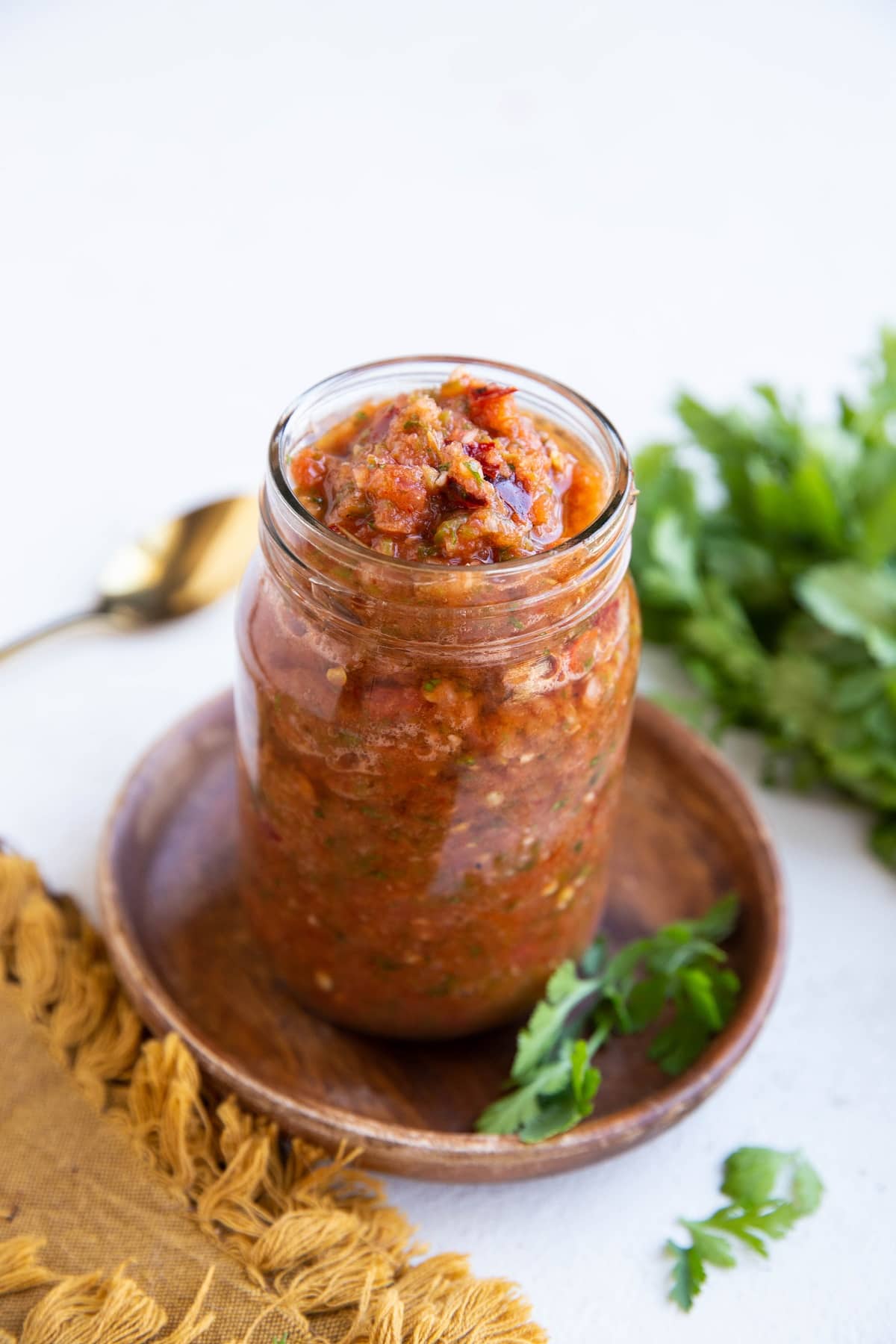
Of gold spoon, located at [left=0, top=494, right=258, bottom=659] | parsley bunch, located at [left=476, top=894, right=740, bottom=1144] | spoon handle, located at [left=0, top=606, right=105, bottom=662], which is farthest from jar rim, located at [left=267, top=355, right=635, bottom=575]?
spoon handle, located at [left=0, top=606, right=105, bottom=662]

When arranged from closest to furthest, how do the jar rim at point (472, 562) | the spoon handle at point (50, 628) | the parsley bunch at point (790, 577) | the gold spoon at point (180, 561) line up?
the jar rim at point (472, 562) < the parsley bunch at point (790, 577) < the spoon handle at point (50, 628) < the gold spoon at point (180, 561)

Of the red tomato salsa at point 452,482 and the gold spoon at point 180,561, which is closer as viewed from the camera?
the red tomato salsa at point 452,482

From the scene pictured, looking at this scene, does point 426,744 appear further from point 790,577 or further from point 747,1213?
point 790,577

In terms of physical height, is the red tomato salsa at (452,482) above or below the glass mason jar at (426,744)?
above

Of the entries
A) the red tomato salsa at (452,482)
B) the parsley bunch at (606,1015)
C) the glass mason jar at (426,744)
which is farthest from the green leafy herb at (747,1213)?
the red tomato salsa at (452,482)

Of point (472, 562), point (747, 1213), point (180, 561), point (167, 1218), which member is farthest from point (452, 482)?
point (180, 561)

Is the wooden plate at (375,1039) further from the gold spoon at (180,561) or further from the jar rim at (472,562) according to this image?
the jar rim at (472,562)

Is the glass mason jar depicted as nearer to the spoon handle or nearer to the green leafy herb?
the green leafy herb
